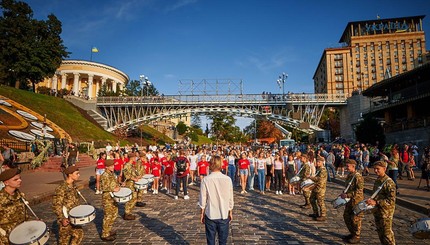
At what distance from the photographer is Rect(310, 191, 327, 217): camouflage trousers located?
817 centimetres

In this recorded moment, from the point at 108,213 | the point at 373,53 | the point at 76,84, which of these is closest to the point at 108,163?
the point at 108,213

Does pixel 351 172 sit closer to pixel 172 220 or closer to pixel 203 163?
pixel 172 220

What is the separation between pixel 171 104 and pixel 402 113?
36.3m

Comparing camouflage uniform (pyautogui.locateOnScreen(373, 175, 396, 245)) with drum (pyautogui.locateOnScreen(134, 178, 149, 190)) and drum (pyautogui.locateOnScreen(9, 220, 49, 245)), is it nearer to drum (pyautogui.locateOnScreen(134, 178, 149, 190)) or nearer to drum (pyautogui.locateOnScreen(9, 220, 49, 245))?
drum (pyautogui.locateOnScreen(9, 220, 49, 245))

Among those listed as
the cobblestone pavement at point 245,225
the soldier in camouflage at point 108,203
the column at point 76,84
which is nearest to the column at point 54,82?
the column at point 76,84

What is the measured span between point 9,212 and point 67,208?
98 cm

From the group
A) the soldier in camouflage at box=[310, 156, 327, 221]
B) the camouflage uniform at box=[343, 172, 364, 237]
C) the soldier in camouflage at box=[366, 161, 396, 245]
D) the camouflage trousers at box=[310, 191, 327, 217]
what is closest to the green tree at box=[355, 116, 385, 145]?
the soldier in camouflage at box=[310, 156, 327, 221]

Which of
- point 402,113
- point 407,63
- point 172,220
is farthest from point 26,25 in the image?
point 407,63

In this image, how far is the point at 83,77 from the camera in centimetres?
7606

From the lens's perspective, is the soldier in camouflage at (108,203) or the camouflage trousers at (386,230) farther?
the soldier in camouflage at (108,203)

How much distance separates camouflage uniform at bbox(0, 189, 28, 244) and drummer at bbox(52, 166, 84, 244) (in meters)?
0.55

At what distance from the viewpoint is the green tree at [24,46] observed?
4356 centimetres

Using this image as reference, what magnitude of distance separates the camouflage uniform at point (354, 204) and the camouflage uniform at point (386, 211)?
0.72 meters

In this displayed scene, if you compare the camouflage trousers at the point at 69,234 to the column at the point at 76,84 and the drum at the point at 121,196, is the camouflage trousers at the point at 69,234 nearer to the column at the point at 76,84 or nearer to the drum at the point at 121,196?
the drum at the point at 121,196
